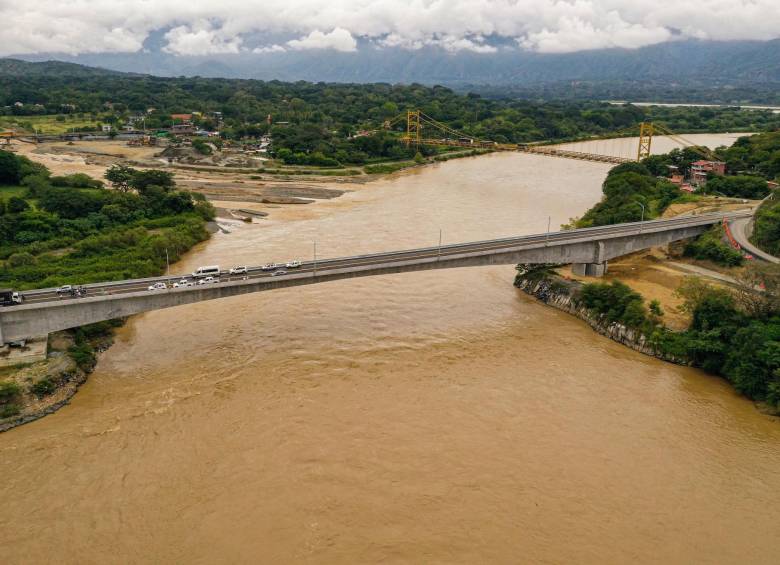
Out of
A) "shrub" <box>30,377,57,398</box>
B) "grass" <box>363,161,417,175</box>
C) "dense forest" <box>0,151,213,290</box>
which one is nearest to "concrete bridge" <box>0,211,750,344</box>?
"shrub" <box>30,377,57,398</box>

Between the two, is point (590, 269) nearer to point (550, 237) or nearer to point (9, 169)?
point (550, 237)

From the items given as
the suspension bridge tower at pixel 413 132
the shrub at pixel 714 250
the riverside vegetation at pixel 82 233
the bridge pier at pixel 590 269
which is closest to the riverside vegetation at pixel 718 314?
the shrub at pixel 714 250

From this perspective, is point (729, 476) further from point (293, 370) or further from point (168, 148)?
point (168, 148)

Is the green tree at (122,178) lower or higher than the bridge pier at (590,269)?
higher

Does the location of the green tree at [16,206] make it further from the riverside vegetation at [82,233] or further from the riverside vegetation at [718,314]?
the riverside vegetation at [718,314]

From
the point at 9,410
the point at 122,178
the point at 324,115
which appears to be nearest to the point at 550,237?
the point at 9,410

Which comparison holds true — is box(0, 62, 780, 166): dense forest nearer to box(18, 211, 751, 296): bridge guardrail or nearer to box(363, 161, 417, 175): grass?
box(363, 161, 417, 175): grass
